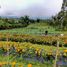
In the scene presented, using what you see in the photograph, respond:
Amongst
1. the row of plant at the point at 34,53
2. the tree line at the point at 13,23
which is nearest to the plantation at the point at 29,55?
the row of plant at the point at 34,53

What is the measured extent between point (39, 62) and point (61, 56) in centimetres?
139

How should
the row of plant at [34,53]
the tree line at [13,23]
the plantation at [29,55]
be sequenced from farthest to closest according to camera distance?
the tree line at [13,23], the row of plant at [34,53], the plantation at [29,55]

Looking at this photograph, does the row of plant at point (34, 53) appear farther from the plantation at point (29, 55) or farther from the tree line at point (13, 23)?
the tree line at point (13, 23)

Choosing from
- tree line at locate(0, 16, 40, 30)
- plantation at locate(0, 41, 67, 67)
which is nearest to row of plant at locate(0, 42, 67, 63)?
plantation at locate(0, 41, 67, 67)

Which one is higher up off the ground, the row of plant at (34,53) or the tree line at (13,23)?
the row of plant at (34,53)

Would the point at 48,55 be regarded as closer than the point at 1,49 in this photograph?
Yes

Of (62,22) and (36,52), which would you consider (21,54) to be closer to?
(36,52)

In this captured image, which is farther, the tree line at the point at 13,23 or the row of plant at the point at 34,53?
the tree line at the point at 13,23

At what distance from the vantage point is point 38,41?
2727cm

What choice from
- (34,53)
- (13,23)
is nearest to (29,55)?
(34,53)

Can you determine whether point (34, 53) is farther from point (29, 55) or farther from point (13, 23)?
point (13, 23)

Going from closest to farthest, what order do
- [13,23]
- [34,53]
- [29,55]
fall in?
[29,55] < [34,53] < [13,23]

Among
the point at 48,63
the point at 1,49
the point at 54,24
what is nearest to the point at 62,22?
the point at 54,24

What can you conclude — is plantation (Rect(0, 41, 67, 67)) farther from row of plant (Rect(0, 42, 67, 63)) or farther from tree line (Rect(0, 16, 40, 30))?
tree line (Rect(0, 16, 40, 30))
